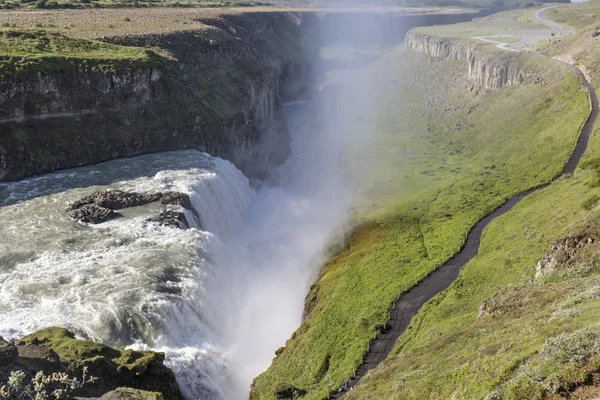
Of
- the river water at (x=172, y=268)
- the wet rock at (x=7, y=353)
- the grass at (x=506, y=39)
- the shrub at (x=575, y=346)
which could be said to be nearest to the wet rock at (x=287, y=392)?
the river water at (x=172, y=268)

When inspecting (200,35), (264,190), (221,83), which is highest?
(200,35)

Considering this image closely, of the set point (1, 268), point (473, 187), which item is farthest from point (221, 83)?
point (1, 268)

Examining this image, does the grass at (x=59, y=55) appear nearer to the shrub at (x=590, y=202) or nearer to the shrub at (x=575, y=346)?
the shrub at (x=590, y=202)

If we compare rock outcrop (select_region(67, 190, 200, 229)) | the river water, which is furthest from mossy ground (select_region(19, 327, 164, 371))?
rock outcrop (select_region(67, 190, 200, 229))

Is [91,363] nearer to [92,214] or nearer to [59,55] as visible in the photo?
[92,214]

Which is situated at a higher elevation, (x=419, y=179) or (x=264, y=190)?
(x=264, y=190)

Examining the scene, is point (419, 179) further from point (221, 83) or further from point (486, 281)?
point (486, 281)

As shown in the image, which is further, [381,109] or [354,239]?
[381,109]
